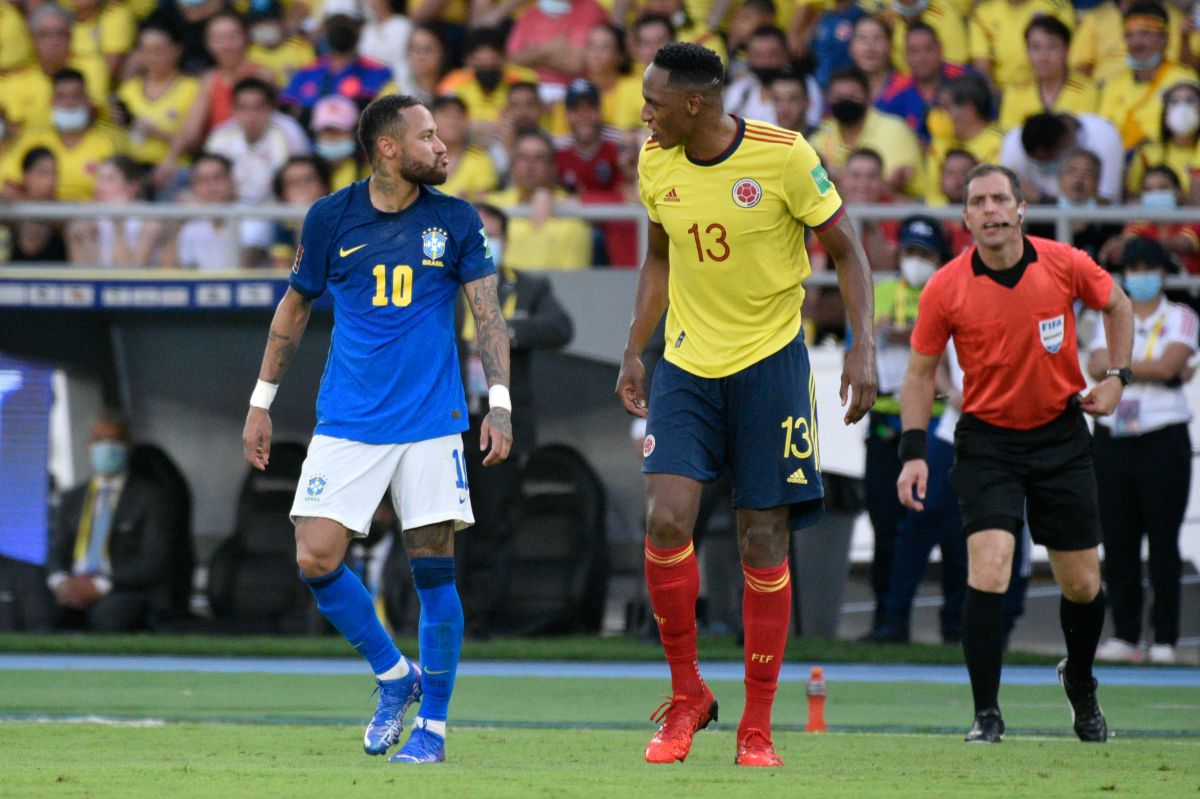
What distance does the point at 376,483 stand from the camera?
6.76m

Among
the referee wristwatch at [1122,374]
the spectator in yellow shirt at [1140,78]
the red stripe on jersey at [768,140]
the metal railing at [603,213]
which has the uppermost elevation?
the spectator in yellow shirt at [1140,78]

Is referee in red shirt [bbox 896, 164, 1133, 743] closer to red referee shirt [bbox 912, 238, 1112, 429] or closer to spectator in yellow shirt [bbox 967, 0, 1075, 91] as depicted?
red referee shirt [bbox 912, 238, 1112, 429]

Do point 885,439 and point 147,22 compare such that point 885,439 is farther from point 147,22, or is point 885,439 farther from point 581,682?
point 147,22

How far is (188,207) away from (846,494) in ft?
16.3

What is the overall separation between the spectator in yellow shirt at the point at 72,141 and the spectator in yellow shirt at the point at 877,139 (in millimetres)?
5974

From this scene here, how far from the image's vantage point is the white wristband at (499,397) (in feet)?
22.1

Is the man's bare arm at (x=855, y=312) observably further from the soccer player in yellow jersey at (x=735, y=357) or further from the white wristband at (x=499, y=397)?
the white wristband at (x=499, y=397)

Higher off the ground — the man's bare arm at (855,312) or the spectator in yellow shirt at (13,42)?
the spectator in yellow shirt at (13,42)

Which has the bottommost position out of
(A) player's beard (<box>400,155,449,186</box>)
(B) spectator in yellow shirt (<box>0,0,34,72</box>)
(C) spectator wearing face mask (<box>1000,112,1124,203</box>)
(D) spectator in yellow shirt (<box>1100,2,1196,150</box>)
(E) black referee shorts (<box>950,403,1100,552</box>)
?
(E) black referee shorts (<box>950,403,1100,552</box>)

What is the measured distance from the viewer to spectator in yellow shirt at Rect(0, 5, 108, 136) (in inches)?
674

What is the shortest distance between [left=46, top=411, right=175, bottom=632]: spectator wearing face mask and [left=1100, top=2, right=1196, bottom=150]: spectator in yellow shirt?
7319mm

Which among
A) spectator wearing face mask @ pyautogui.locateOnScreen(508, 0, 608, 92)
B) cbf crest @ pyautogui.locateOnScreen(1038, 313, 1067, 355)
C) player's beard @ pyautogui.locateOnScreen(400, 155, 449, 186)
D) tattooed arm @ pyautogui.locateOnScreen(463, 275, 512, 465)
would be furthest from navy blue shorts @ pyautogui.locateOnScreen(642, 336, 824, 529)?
spectator wearing face mask @ pyautogui.locateOnScreen(508, 0, 608, 92)

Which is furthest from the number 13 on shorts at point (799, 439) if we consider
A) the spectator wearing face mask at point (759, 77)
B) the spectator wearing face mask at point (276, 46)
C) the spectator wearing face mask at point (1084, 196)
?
the spectator wearing face mask at point (276, 46)

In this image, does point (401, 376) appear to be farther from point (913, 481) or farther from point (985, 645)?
point (985, 645)
